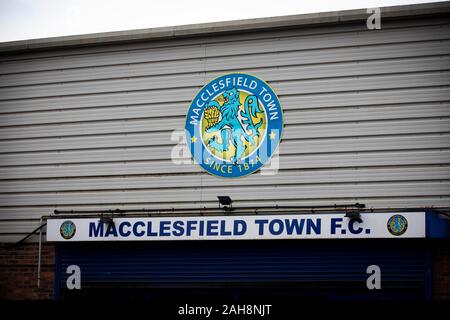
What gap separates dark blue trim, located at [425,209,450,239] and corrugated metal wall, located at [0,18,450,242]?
488 mm

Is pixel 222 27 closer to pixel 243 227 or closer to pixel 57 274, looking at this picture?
pixel 243 227

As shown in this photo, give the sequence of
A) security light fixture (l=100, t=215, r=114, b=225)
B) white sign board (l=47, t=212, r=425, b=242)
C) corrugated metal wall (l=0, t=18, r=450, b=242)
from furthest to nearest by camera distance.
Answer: security light fixture (l=100, t=215, r=114, b=225) < corrugated metal wall (l=0, t=18, r=450, b=242) < white sign board (l=47, t=212, r=425, b=242)

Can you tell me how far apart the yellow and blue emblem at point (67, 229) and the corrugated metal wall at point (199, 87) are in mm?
718

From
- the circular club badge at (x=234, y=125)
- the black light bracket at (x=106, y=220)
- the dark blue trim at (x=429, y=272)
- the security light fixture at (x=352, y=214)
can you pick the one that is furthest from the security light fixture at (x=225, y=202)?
the dark blue trim at (x=429, y=272)

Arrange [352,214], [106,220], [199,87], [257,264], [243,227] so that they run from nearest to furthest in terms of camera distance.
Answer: [352,214]
[243,227]
[257,264]
[106,220]
[199,87]

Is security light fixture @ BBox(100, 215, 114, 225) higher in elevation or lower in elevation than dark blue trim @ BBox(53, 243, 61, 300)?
higher

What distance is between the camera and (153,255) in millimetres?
15305

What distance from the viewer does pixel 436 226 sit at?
13344mm

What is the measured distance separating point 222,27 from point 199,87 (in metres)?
1.46

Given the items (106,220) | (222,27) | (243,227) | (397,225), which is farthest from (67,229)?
(397,225)

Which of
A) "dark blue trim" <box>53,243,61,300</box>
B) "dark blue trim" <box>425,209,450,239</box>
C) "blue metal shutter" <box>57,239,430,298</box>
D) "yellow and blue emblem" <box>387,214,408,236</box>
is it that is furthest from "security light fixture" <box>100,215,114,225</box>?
"dark blue trim" <box>425,209,450,239</box>

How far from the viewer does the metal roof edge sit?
47.0 feet

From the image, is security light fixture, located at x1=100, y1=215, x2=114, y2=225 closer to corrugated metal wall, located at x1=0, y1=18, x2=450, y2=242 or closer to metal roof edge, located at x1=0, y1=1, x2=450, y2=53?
corrugated metal wall, located at x1=0, y1=18, x2=450, y2=242
